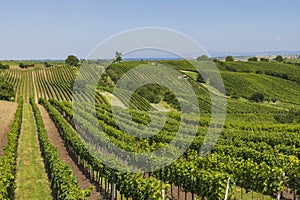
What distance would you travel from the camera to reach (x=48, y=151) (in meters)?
21.8

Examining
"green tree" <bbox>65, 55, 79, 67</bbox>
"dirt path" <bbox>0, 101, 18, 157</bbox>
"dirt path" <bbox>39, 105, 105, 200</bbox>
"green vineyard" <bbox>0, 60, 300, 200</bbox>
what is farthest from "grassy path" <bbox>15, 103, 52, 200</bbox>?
"green tree" <bbox>65, 55, 79, 67</bbox>

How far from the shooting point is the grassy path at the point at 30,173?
17250 mm

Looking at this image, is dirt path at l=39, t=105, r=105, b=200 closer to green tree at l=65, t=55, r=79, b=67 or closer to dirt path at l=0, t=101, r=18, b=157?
dirt path at l=0, t=101, r=18, b=157

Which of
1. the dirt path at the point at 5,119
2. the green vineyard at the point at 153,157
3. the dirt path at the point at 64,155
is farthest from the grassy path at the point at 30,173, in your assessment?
the dirt path at the point at 64,155

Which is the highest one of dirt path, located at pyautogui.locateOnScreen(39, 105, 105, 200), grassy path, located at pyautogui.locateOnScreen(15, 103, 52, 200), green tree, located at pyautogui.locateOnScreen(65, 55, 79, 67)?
green tree, located at pyautogui.locateOnScreen(65, 55, 79, 67)

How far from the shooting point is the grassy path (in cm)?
1725

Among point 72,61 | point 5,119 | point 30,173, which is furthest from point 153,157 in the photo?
point 72,61

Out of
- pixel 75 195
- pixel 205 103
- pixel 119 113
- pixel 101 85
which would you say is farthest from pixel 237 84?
pixel 75 195

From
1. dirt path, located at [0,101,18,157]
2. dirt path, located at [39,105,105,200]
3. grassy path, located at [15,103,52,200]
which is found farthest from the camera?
dirt path, located at [0,101,18,157]

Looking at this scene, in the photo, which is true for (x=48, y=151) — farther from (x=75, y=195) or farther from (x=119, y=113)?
(x=119, y=113)

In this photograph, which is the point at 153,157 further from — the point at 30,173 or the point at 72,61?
the point at 72,61

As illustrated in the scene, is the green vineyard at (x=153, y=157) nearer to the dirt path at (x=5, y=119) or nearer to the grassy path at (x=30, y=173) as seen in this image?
the grassy path at (x=30, y=173)

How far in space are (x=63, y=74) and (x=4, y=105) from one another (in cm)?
5297

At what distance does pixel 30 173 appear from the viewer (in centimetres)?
2086
